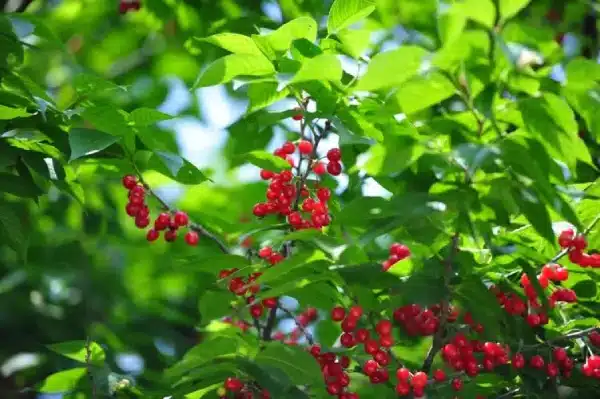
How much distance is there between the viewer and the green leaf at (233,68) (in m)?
2.34

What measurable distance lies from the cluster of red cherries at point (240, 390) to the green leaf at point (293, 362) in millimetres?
137

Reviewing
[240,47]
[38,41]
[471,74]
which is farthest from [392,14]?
[471,74]

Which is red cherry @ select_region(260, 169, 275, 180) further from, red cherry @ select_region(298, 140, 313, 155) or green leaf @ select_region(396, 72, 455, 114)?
green leaf @ select_region(396, 72, 455, 114)

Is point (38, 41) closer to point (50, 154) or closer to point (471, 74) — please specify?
point (50, 154)

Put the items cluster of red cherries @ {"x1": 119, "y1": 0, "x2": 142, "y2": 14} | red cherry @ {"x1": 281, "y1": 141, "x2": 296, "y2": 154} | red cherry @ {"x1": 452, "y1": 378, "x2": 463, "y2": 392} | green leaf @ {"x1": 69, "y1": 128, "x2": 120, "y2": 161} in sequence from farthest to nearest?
1. cluster of red cherries @ {"x1": 119, "y1": 0, "x2": 142, "y2": 14}
2. red cherry @ {"x1": 281, "y1": 141, "x2": 296, "y2": 154}
3. red cherry @ {"x1": 452, "y1": 378, "x2": 463, "y2": 392}
4. green leaf @ {"x1": 69, "y1": 128, "x2": 120, "y2": 161}

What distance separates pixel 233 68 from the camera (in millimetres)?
2371

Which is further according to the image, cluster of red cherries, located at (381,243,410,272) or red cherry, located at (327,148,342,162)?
red cherry, located at (327,148,342,162)

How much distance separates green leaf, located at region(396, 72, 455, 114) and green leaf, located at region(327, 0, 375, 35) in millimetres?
474

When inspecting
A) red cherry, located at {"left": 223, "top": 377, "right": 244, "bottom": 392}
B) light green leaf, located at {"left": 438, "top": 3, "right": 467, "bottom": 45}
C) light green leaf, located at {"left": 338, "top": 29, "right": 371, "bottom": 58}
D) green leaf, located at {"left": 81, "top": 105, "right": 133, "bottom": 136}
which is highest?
light green leaf, located at {"left": 438, "top": 3, "right": 467, "bottom": 45}

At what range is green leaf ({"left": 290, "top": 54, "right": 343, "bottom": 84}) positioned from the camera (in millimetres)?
2211

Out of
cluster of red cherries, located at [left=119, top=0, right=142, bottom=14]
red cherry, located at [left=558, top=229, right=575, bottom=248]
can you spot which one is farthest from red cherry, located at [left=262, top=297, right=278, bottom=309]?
cluster of red cherries, located at [left=119, top=0, right=142, bottom=14]

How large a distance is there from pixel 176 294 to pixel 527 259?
3.11 meters

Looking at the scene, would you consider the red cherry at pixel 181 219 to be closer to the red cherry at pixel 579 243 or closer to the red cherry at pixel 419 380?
the red cherry at pixel 419 380

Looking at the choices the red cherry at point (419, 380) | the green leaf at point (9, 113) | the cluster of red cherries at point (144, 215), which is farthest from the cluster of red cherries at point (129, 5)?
the red cherry at point (419, 380)
